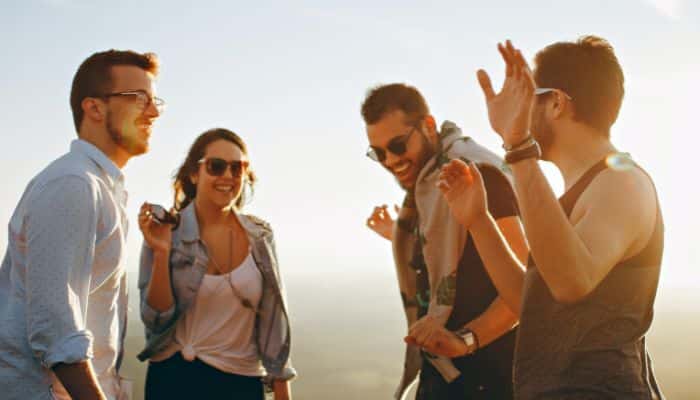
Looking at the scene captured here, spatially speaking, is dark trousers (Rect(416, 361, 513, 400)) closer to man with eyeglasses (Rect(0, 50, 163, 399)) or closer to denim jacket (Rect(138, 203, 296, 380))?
man with eyeglasses (Rect(0, 50, 163, 399))

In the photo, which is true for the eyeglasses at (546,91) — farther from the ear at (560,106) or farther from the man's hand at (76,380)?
the man's hand at (76,380)

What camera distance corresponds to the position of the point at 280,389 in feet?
18.0

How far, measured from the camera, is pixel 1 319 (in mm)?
2869

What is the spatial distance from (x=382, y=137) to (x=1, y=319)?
256cm

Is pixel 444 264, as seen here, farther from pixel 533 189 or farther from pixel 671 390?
pixel 671 390

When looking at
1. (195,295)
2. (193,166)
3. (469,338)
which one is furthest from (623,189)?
(193,166)

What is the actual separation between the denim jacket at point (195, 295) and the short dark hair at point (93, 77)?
209 cm

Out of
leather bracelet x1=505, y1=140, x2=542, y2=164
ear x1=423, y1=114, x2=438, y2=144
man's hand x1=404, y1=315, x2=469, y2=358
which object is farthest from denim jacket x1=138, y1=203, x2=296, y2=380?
leather bracelet x1=505, y1=140, x2=542, y2=164

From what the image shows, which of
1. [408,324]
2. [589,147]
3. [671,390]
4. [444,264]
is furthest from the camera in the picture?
[671,390]

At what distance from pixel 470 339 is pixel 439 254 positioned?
1.91 feet

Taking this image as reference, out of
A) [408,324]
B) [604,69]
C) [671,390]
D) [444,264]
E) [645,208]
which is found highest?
[604,69]

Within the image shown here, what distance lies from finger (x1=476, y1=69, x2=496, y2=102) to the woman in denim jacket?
3.03m

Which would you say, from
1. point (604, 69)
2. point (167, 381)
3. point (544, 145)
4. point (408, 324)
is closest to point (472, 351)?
point (408, 324)

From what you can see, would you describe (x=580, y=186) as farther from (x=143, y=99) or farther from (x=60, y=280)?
(x=143, y=99)
